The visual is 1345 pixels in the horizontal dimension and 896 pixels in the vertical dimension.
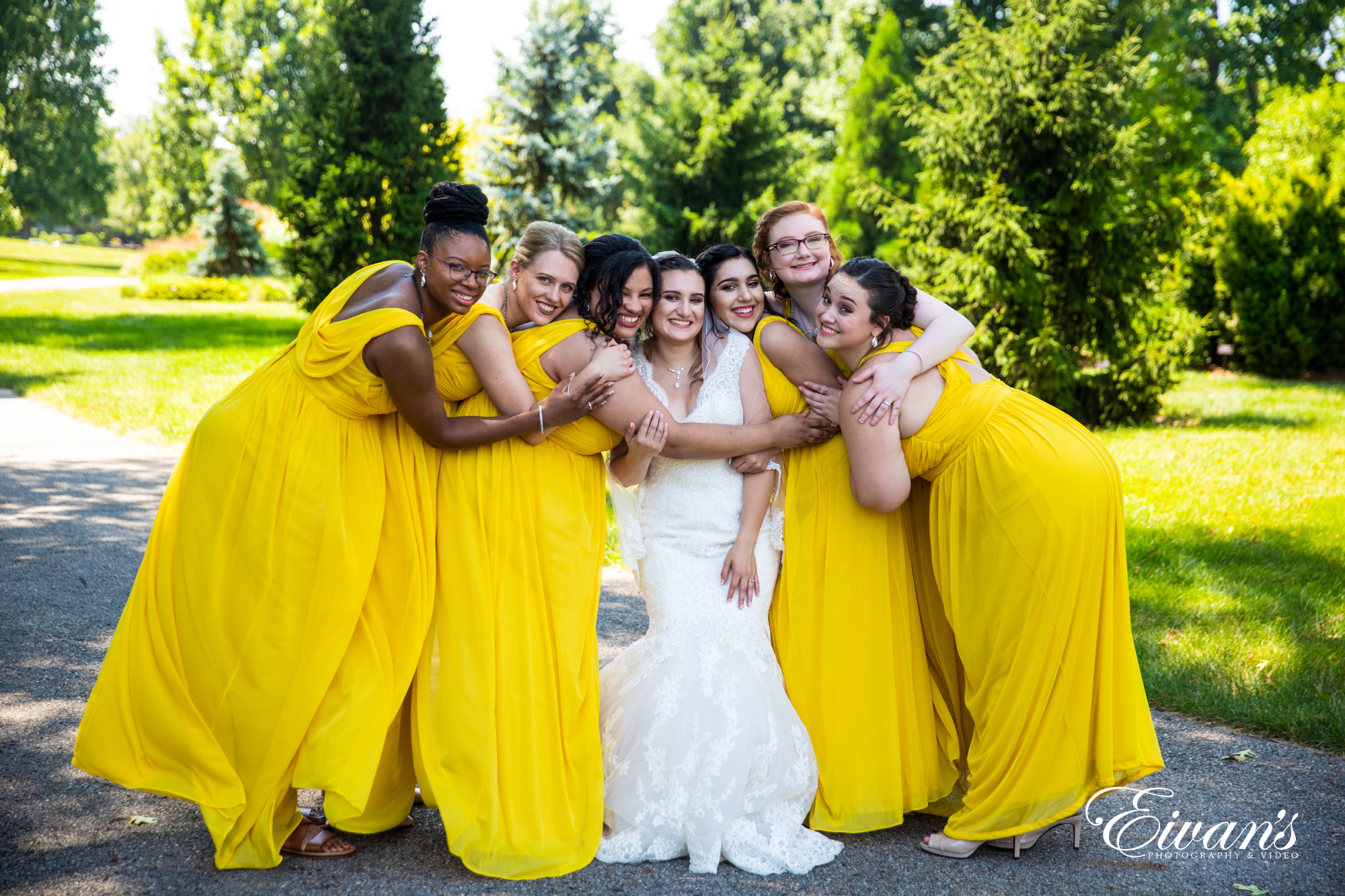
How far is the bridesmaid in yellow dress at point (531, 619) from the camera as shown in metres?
3.11

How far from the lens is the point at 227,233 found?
112 feet

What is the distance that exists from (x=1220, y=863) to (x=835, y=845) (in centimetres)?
138

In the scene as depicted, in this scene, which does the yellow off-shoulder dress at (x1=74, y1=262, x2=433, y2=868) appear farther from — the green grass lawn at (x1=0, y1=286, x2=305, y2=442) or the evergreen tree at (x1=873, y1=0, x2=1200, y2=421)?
the evergreen tree at (x1=873, y1=0, x2=1200, y2=421)

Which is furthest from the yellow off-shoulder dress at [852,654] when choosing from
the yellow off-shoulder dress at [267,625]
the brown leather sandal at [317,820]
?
the brown leather sandal at [317,820]

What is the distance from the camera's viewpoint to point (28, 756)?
3744 millimetres

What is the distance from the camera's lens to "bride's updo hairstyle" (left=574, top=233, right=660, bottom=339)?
11.3 ft

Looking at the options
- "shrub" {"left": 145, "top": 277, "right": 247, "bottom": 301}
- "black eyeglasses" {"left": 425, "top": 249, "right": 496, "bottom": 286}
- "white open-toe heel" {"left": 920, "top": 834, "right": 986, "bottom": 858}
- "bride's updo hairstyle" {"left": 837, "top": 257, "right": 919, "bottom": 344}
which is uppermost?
"bride's updo hairstyle" {"left": 837, "top": 257, "right": 919, "bottom": 344}

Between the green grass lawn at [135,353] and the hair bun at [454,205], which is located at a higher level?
the hair bun at [454,205]

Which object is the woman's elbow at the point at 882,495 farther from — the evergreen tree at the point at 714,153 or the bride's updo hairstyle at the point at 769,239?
the evergreen tree at the point at 714,153

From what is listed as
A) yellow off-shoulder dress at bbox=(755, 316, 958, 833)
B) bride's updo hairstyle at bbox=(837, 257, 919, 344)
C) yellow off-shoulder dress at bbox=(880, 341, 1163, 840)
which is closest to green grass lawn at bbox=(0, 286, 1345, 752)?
yellow off-shoulder dress at bbox=(880, 341, 1163, 840)

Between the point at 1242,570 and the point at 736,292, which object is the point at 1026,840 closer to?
the point at 736,292

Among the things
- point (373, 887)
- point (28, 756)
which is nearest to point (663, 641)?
point (373, 887)

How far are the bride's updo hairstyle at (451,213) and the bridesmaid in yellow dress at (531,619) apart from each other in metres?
Answer: 0.44

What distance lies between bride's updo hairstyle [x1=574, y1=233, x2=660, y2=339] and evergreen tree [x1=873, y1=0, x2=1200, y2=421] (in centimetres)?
879
